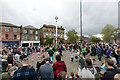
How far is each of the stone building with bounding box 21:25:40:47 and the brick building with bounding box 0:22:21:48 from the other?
2.36 metres

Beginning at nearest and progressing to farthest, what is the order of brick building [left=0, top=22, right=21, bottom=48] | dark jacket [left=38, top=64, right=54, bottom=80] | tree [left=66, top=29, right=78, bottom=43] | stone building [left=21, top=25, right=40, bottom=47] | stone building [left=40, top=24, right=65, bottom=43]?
dark jacket [left=38, top=64, right=54, bottom=80] → brick building [left=0, top=22, right=21, bottom=48] → stone building [left=21, top=25, right=40, bottom=47] → stone building [left=40, top=24, right=65, bottom=43] → tree [left=66, top=29, right=78, bottom=43]

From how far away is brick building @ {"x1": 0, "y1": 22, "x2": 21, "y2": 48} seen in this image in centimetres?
2264

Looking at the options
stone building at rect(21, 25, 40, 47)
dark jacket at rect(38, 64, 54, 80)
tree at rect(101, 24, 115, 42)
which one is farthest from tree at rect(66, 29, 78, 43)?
dark jacket at rect(38, 64, 54, 80)

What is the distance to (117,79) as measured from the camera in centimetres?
152

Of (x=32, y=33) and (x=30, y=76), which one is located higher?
(x=32, y=33)

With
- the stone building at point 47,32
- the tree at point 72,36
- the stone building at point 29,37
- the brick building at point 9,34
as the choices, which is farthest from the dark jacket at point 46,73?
the tree at point 72,36

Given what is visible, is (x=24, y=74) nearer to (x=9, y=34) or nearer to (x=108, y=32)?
(x=9, y=34)

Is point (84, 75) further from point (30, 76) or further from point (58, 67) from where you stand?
point (30, 76)

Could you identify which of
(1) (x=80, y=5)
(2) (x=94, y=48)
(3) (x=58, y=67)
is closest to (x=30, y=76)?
(3) (x=58, y=67)

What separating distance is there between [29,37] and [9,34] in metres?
7.75

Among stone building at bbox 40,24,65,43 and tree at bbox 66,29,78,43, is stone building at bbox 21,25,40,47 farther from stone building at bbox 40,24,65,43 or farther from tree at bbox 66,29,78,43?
tree at bbox 66,29,78,43

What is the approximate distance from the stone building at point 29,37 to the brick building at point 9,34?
2.36m

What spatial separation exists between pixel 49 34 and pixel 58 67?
104 ft

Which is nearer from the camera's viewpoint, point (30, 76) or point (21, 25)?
point (30, 76)
